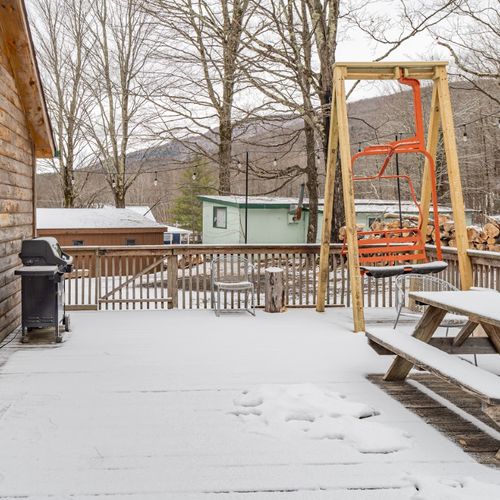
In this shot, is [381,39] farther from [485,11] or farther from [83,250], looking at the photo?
[83,250]

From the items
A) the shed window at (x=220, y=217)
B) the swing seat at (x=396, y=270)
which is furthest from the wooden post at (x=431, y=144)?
the shed window at (x=220, y=217)

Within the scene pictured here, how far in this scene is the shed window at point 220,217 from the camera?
20.7m

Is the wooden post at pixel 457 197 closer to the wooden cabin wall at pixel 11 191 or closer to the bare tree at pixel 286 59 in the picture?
the wooden cabin wall at pixel 11 191

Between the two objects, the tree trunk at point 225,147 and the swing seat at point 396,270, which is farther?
the tree trunk at point 225,147

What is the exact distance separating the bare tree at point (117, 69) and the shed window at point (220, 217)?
3.37 metres

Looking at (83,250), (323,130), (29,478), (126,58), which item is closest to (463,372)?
(29,478)

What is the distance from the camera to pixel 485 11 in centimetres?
1305

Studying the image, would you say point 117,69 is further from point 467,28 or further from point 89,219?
point 467,28

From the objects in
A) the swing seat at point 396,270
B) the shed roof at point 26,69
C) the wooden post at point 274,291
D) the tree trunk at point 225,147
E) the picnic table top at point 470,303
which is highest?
the tree trunk at point 225,147

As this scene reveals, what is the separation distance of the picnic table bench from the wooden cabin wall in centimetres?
391

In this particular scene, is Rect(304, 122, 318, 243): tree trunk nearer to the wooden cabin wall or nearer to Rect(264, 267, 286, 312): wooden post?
Rect(264, 267, 286, 312): wooden post

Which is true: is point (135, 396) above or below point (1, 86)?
below

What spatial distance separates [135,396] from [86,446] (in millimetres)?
904

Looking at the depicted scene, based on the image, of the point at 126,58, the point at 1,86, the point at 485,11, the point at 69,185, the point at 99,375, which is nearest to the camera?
the point at 99,375
